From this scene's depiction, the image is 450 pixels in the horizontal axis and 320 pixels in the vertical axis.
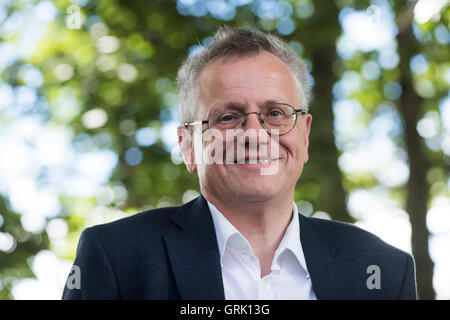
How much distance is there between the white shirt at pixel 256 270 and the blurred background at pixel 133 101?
329cm

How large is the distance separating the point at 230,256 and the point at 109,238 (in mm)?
563

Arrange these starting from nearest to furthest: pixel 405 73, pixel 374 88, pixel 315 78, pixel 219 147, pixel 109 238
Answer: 1. pixel 109 238
2. pixel 219 147
3. pixel 315 78
4. pixel 405 73
5. pixel 374 88

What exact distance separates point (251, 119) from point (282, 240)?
24.3 inches

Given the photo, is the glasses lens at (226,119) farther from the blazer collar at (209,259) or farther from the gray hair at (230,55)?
the blazer collar at (209,259)

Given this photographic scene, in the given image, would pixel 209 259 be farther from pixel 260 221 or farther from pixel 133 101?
pixel 133 101

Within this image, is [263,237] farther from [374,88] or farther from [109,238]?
[374,88]

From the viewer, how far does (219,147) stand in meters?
2.45

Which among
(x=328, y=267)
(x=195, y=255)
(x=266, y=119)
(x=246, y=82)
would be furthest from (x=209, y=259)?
(x=246, y=82)

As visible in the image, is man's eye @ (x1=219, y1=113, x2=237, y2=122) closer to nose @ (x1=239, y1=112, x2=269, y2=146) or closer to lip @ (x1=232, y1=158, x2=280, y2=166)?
nose @ (x1=239, y1=112, x2=269, y2=146)

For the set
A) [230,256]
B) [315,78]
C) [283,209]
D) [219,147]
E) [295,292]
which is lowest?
[295,292]

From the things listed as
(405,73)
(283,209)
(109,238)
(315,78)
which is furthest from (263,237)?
(405,73)

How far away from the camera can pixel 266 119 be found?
7.92 ft

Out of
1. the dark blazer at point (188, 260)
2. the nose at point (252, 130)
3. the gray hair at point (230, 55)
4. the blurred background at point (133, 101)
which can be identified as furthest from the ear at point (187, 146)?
the blurred background at point (133, 101)

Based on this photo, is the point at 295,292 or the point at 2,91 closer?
the point at 295,292
